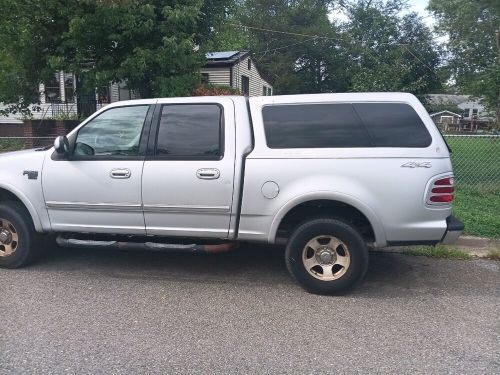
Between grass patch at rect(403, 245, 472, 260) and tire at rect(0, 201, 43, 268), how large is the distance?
4.43 meters

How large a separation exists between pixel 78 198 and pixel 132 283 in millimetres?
1053

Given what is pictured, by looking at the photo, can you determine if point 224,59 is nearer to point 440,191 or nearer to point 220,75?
Result: point 220,75

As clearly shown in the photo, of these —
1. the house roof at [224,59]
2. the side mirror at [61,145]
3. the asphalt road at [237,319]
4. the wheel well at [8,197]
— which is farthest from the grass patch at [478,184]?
the house roof at [224,59]

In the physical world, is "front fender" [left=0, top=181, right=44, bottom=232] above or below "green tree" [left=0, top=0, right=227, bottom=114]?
below

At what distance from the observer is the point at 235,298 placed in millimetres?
4621

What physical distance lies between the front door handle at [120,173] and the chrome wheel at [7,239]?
55.6 inches

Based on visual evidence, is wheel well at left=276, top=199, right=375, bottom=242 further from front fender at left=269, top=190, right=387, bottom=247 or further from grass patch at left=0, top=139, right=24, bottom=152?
grass patch at left=0, top=139, right=24, bottom=152

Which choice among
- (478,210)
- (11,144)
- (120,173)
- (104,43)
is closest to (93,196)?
(120,173)

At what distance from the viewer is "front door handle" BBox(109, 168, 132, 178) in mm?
4887

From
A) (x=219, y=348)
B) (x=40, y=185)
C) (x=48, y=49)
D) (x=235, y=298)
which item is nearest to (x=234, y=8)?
(x=48, y=49)

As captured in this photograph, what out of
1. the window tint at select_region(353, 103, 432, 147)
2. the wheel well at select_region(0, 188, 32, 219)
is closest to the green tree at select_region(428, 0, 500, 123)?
the window tint at select_region(353, 103, 432, 147)

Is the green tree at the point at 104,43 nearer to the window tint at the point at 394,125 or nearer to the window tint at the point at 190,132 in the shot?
the window tint at the point at 190,132

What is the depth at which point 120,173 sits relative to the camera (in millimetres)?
4902

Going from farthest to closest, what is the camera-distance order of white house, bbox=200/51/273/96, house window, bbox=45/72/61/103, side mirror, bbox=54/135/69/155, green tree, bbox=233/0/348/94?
green tree, bbox=233/0/348/94 < white house, bbox=200/51/273/96 < house window, bbox=45/72/61/103 < side mirror, bbox=54/135/69/155
